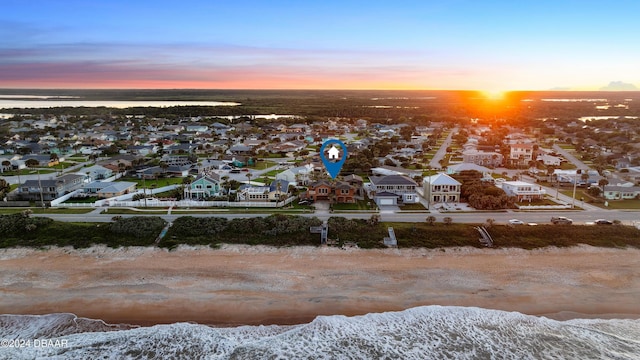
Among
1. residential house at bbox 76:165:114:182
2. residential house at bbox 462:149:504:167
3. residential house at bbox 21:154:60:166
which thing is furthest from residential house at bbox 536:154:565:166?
residential house at bbox 21:154:60:166

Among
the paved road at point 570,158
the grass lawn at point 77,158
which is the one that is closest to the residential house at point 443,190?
the paved road at point 570,158

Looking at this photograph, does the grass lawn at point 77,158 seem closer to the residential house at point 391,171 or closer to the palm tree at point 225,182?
the palm tree at point 225,182

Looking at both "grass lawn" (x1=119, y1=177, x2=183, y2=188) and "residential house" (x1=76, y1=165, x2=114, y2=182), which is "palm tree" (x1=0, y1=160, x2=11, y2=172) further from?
"grass lawn" (x1=119, y1=177, x2=183, y2=188)

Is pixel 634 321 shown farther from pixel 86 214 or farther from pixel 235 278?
pixel 86 214

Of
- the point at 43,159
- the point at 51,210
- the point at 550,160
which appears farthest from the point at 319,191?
the point at 43,159

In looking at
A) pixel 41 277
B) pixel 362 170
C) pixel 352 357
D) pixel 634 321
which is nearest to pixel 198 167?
pixel 362 170

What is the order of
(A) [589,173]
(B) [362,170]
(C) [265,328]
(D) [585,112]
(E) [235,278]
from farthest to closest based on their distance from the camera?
(D) [585,112] < (B) [362,170] < (A) [589,173] < (E) [235,278] < (C) [265,328]

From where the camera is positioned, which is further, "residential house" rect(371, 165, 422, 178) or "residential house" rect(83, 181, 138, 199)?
"residential house" rect(371, 165, 422, 178)
